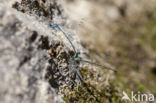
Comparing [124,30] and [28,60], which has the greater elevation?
[28,60]

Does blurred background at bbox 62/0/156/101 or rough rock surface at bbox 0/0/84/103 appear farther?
blurred background at bbox 62/0/156/101

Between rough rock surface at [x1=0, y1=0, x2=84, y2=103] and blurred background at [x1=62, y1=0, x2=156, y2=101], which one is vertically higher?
rough rock surface at [x1=0, y1=0, x2=84, y2=103]

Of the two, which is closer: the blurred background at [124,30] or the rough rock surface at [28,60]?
the rough rock surface at [28,60]

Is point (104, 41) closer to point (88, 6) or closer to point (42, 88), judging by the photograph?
point (88, 6)

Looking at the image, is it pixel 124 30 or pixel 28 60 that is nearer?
pixel 28 60
